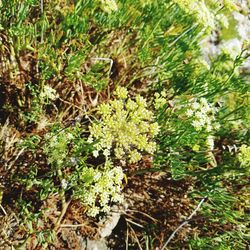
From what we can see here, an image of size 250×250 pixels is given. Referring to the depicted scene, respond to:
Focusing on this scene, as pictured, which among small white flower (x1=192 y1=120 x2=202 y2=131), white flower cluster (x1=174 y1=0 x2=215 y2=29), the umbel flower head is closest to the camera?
the umbel flower head

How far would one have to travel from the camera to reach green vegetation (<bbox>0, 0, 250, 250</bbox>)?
9.03 feet

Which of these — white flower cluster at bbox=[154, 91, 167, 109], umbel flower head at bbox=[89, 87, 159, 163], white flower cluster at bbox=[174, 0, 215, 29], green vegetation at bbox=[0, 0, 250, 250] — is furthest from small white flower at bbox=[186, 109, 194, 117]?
white flower cluster at bbox=[174, 0, 215, 29]

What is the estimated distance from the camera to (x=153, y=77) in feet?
12.0

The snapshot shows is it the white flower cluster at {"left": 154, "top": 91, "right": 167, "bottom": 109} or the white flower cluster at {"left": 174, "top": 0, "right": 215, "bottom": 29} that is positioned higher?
the white flower cluster at {"left": 174, "top": 0, "right": 215, "bottom": 29}

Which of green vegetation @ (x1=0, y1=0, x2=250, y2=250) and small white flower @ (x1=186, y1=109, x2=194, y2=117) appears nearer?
Answer: small white flower @ (x1=186, y1=109, x2=194, y2=117)

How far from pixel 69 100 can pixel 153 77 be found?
855 millimetres

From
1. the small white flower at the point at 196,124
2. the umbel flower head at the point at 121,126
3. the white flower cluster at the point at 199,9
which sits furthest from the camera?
the white flower cluster at the point at 199,9

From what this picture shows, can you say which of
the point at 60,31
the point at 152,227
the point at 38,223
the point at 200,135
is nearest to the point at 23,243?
the point at 38,223

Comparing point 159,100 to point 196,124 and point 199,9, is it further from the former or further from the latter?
point 199,9

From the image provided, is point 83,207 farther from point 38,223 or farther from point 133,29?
point 133,29

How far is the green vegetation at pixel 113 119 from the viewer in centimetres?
275

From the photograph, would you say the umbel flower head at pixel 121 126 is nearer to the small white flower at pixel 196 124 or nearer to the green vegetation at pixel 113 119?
the green vegetation at pixel 113 119

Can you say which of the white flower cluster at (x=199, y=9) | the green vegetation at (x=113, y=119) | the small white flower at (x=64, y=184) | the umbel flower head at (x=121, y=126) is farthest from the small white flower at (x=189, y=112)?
the small white flower at (x=64, y=184)

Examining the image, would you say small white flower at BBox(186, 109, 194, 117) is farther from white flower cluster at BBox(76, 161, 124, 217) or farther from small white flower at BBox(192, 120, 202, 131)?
white flower cluster at BBox(76, 161, 124, 217)
